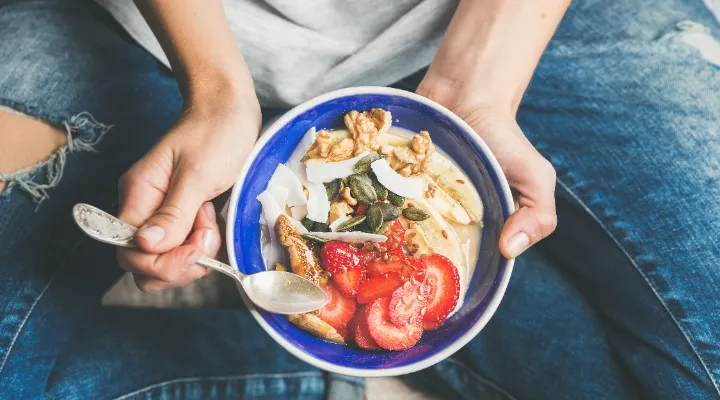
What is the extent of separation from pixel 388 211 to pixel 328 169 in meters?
0.11

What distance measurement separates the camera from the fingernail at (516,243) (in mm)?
791

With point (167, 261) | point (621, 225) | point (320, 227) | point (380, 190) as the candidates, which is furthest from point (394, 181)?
point (621, 225)

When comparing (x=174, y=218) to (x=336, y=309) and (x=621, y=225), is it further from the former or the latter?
(x=621, y=225)

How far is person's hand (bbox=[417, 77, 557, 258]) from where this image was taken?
0.86 m

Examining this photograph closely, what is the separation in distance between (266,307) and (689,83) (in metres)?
0.92

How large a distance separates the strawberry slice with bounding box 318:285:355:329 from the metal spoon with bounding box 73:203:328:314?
0.09 ft

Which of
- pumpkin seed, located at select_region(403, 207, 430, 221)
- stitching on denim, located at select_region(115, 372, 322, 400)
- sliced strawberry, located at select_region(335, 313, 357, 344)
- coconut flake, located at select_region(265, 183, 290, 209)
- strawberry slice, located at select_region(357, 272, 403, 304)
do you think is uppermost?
coconut flake, located at select_region(265, 183, 290, 209)

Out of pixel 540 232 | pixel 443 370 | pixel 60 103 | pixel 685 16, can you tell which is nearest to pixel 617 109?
pixel 685 16

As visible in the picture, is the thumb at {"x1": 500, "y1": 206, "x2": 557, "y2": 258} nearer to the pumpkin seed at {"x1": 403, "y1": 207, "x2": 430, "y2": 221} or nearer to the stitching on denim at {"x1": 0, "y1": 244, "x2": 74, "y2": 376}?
the pumpkin seed at {"x1": 403, "y1": 207, "x2": 430, "y2": 221}

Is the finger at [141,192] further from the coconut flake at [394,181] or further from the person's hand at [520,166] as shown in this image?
the person's hand at [520,166]

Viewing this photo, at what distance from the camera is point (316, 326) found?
807 mm

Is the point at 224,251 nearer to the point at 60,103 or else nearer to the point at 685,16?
the point at 60,103

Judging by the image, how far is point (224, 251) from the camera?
90cm

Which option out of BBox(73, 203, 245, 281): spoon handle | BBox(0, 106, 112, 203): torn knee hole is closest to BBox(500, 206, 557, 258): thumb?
BBox(73, 203, 245, 281): spoon handle
